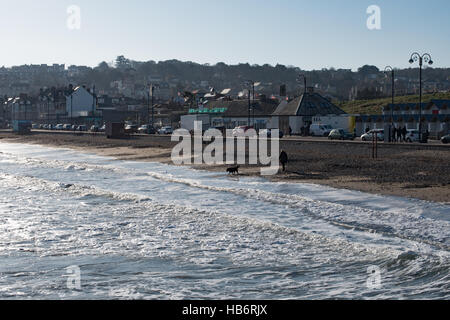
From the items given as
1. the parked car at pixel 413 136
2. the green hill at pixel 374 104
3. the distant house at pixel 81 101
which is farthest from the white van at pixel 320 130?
the distant house at pixel 81 101

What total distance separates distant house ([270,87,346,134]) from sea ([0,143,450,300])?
158 feet

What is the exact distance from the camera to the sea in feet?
43.6

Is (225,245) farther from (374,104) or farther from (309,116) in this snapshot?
(374,104)

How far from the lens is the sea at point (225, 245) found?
13289mm

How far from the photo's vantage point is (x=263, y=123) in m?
82.9

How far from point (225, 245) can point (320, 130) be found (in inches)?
2200

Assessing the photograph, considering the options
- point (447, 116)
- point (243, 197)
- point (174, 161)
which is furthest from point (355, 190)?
point (447, 116)

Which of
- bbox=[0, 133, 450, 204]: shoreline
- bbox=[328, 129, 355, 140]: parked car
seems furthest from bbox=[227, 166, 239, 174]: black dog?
bbox=[328, 129, 355, 140]: parked car

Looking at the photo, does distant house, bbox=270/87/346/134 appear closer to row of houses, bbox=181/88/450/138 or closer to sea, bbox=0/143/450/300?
row of houses, bbox=181/88/450/138

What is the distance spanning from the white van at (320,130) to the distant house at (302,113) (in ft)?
12.3

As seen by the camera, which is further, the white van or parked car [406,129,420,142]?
the white van

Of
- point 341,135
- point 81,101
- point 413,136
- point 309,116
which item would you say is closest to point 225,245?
point 413,136

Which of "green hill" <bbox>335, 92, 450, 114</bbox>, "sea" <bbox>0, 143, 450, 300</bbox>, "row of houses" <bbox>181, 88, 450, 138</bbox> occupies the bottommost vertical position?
"sea" <bbox>0, 143, 450, 300</bbox>

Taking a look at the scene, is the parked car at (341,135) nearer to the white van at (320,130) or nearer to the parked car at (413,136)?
the parked car at (413,136)
